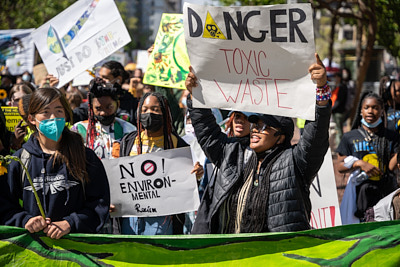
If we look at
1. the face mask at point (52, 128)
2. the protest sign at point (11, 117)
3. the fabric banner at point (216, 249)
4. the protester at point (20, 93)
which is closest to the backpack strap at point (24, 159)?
the face mask at point (52, 128)

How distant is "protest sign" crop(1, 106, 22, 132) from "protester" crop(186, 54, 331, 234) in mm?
2737

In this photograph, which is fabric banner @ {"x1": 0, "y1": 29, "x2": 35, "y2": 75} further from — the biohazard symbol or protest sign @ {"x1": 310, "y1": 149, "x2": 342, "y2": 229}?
the biohazard symbol

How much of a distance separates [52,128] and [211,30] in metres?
1.17

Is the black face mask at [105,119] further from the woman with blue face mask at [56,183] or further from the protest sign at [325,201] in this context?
the protest sign at [325,201]

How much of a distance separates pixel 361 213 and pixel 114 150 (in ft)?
7.90

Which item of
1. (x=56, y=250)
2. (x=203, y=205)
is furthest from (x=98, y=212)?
(x=203, y=205)

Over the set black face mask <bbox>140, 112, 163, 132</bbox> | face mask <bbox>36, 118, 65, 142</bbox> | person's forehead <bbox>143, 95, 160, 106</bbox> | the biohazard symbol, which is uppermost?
the biohazard symbol

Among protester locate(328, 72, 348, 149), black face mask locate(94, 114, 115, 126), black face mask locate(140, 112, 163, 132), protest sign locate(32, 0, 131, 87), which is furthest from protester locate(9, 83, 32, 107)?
protester locate(328, 72, 348, 149)

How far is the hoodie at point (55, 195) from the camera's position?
13.0 feet

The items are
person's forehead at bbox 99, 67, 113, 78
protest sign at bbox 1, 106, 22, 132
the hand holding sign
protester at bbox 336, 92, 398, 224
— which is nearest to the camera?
the hand holding sign

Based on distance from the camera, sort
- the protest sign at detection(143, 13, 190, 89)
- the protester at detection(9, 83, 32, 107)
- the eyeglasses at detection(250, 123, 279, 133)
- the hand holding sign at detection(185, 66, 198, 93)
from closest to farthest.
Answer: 1. the eyeglasses at detection(250, 123, 279, 133)
2. the hand holding sign at detection(185, 66, 198, 93)
3. the protest sign at detection(143, 13, 190, 89)
4. the protester at detection(9, 83, 32, 107)

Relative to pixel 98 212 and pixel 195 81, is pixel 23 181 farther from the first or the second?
pixel 195 81

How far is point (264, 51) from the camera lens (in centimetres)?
426

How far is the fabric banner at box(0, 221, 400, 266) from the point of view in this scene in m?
3.73
